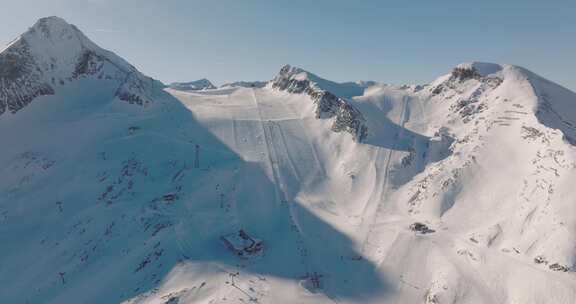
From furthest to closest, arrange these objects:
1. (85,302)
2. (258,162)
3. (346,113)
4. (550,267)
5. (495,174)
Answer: (346,113)
(258,162)
(495,174)
(85,302)
(550,267)

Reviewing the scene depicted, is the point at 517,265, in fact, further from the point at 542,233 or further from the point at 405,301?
the point at 405,301

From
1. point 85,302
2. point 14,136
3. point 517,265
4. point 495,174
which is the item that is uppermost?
point 14,136

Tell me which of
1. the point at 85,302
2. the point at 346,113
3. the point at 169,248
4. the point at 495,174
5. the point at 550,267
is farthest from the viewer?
the point at 346,113

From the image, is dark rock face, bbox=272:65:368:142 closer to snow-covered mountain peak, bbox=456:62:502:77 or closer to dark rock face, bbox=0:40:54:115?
snow-covered mountain peak, bbox=456:62:502:77

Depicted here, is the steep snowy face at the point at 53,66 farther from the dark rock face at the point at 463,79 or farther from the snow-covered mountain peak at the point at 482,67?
the snow-covered mountain peak at the point at 482,67

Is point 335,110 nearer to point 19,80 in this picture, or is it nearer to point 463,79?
point 463,79

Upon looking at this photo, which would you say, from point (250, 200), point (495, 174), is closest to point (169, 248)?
point (250, 200)

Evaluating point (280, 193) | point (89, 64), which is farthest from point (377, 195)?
point (89, 64)
